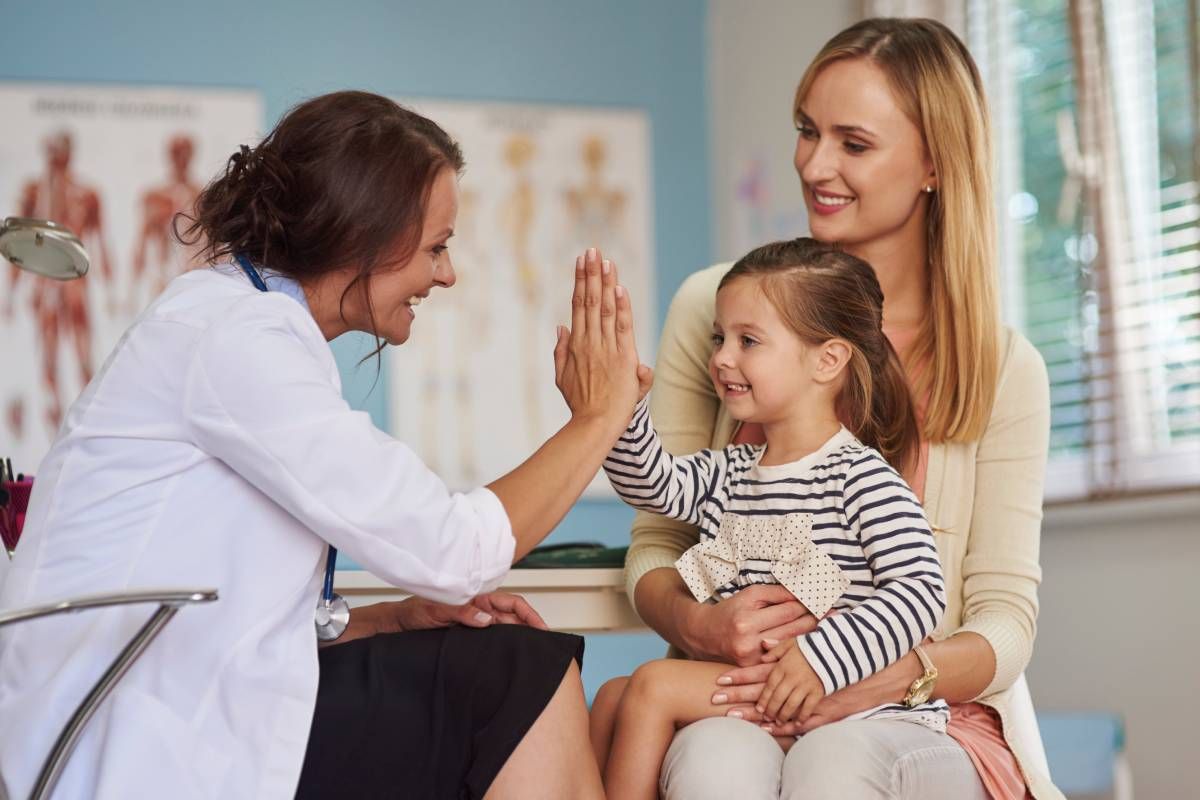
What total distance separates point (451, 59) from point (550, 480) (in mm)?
3087

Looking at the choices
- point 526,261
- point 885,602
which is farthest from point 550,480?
point 526,261

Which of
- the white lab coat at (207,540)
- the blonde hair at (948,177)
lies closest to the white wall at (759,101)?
the blonde hair at (948,177)

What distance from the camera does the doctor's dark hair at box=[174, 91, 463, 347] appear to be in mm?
1423

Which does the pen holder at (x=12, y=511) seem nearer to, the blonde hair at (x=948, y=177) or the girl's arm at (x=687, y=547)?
the girl's arm at (x=687, y=547)

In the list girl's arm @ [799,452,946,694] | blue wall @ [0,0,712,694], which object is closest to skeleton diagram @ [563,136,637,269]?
blue wall @ [0,0,712,694]

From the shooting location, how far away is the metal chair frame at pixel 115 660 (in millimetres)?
1028

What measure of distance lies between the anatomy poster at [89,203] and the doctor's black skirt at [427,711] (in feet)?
8.60

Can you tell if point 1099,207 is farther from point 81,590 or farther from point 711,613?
point 81,590

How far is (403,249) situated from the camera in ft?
4.81

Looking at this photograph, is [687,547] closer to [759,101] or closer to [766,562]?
[766,562]

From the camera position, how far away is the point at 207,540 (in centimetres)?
128

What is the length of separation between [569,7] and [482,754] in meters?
3.39

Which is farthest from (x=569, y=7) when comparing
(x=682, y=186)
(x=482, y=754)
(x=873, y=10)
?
(x=482, y=754)

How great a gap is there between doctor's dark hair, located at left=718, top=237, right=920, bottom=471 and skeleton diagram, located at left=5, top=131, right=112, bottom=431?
8.69ft
